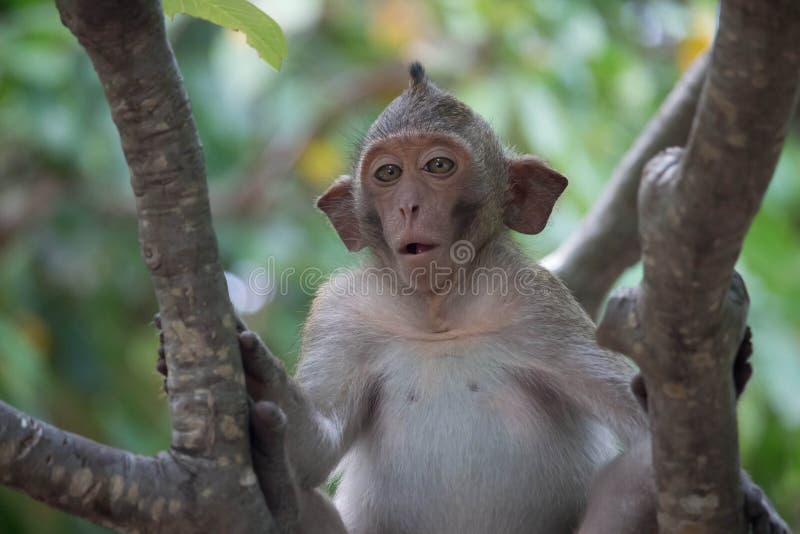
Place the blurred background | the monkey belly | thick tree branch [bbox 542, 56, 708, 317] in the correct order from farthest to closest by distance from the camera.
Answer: the blurred background
thick tree branch [bbox 542, 56, 708, 317]
the monkey belly

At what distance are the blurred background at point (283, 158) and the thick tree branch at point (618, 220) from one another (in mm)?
327

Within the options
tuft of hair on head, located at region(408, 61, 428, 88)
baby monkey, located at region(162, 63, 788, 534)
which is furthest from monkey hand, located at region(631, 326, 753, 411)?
tuft of hair on head, located at region(408, 61, 428, 88)

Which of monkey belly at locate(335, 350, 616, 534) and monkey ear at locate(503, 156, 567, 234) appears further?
monkey ear at locate(503, 156, 567, 234)

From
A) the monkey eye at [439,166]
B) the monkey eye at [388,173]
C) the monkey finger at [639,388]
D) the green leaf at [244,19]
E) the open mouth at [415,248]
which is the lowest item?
the monkey finger at [639,388]

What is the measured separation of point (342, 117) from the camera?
33.4ft

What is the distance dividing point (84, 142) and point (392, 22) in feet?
10.0

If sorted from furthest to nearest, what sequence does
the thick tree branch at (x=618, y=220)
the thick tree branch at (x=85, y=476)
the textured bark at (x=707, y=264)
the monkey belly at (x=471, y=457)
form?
1. the thick tree branch at (x=618, y=220)
2. the monkey belly at (x=471, y=457)
3. the thick tree branch at (x=85, y=476)
4. the textured bark at (x=707, y=264)

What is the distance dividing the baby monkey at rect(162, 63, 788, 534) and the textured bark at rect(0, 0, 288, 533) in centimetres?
97

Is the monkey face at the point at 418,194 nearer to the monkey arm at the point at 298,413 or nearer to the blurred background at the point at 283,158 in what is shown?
the monkey arm at the point at 298,413

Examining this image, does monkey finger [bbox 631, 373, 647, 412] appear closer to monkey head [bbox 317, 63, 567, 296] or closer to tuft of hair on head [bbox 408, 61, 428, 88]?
monkey head [bbox 317, 63, 567, 296]

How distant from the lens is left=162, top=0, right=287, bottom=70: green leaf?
3508 millimetres

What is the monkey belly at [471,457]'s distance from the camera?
4.88 m

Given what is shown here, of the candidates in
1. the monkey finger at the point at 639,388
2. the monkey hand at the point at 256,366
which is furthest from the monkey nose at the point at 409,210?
the monkey finger at the point at 639,388

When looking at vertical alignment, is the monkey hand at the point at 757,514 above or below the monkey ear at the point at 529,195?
below
